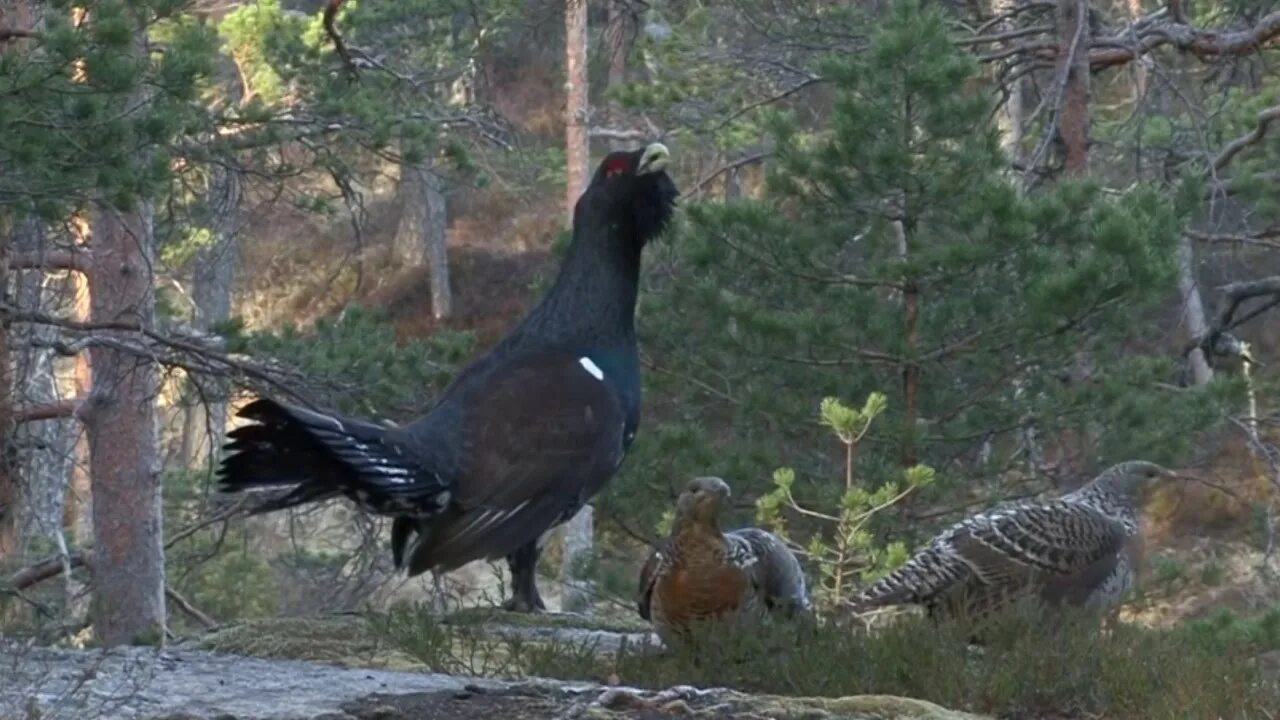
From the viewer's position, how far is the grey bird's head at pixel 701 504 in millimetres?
6430

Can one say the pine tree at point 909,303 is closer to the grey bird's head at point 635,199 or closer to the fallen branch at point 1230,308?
the fallen branch at point 1230,308

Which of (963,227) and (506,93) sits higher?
(506,93)

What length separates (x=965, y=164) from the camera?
1266 cm

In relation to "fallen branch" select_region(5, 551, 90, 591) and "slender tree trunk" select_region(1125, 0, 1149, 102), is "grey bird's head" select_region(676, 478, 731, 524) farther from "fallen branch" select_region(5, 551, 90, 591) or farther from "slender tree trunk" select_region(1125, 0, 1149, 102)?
"slender tree trunk" select_region(1125, 0, 1149, 102)

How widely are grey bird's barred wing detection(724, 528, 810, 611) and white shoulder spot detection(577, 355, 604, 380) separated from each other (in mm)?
1476

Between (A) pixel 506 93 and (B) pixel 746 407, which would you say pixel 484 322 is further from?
(B) pixel 746 407

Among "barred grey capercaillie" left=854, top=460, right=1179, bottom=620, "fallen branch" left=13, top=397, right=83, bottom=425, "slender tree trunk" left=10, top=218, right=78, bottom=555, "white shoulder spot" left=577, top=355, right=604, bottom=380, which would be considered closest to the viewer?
"barred grey capercaillie" left=854, top=460, right=1179, bottom=620

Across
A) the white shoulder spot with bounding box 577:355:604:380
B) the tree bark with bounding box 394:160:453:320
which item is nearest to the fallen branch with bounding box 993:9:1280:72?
the white shoulder spot with bounding box 577:355:604:380

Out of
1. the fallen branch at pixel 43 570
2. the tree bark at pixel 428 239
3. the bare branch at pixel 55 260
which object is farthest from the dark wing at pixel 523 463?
the tree bark at pixel 428 239

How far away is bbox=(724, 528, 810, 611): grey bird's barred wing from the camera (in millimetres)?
6633

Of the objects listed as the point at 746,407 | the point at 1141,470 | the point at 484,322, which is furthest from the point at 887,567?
the point at 484,322

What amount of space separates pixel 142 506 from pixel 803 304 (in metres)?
5.35

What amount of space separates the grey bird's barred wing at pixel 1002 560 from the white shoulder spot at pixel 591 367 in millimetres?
1438

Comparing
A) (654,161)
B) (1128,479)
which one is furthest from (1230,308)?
(654,161)
